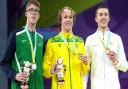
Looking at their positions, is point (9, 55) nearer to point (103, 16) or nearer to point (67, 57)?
point (67, 57)

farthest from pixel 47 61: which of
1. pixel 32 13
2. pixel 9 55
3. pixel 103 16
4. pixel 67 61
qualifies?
pixel 103 16

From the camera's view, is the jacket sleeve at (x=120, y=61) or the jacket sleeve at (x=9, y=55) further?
the jacket sleeve at (x=120, y=61)

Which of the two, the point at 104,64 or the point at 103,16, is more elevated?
the point at 103,16

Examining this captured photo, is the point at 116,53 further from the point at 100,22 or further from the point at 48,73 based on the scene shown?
the point at 48,73

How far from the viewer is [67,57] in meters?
4.28

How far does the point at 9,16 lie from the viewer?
6203 mm

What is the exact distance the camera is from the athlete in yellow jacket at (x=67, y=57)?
427 cm

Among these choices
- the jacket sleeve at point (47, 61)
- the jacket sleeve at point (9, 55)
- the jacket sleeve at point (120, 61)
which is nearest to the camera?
the jacket sleeve at point (9, 55)

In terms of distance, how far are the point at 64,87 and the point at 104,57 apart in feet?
1.91

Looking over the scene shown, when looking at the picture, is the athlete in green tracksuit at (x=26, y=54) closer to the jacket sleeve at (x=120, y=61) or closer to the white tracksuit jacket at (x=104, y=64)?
the white tracksuit jacket at (x=104, y=64)

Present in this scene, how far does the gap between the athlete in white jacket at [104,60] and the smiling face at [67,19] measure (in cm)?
36

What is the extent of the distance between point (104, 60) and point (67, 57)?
1.51 ft

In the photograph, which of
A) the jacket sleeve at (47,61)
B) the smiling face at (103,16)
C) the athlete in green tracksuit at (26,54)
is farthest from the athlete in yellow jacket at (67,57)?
the smiling face at (103,16)

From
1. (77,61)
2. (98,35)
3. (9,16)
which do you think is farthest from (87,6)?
(77,61)
